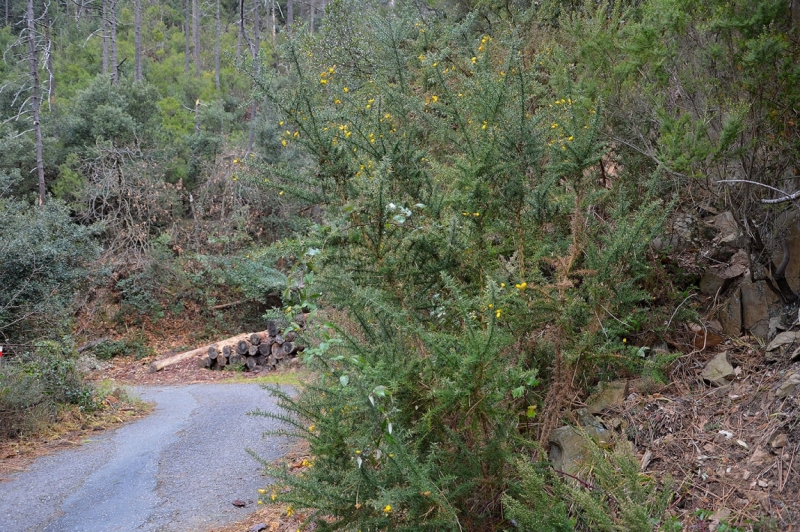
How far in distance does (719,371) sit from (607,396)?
0.75m

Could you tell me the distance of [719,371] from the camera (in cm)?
437

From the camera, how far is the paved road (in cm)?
537

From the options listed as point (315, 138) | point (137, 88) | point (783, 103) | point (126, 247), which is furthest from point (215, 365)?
point (783, 103)

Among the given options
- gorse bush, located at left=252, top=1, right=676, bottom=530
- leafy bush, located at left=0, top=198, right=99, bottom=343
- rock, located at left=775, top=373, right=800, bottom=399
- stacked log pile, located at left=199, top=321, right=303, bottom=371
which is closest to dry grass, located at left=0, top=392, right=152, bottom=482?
leafy bush, located at left=0, top=198, right=99, bottom=343

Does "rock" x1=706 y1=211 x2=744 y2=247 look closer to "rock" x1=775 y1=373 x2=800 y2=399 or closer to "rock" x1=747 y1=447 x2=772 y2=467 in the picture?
"rock" x1=775 y1=373 x2=800 y2=399

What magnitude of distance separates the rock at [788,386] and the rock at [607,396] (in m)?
0.98

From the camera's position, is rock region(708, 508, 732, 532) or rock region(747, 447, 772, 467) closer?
rock region(708, 508, 732, 532)

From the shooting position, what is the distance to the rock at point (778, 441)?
3457 millimetres

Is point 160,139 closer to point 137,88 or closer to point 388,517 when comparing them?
point 137,88

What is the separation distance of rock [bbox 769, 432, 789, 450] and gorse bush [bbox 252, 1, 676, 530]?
29.4 inches

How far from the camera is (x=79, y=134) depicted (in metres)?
20.4

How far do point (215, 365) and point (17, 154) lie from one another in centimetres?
962

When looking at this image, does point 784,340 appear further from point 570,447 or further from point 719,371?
point 570,447

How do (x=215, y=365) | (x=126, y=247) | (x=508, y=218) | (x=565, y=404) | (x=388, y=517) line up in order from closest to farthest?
(x=388, y=517)
(x=565, y=404)
(x=508, y=218)
(x=215, y=365)
(x=126, y=247)
